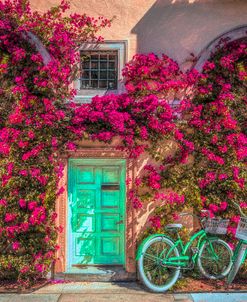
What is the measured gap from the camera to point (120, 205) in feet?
26.2

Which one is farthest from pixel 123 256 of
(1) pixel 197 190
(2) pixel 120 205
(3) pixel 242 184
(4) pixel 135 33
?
(4) pixel 135 33

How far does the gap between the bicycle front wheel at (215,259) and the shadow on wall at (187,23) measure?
3.53m

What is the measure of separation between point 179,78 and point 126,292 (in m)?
4.09

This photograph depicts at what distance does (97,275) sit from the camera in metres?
7.62

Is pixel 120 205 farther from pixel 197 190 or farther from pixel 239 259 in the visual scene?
pixel 239 259

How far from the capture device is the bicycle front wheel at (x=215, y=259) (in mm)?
7203

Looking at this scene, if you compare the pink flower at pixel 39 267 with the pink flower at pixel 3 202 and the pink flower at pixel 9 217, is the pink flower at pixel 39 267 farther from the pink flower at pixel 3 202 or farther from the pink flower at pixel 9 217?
the pink flower at pixel 3 202

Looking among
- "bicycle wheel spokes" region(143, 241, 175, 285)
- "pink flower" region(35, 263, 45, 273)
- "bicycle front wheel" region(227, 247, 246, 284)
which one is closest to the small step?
"pink flower" region(35, 263, 45, 273)

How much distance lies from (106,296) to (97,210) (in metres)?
1.76

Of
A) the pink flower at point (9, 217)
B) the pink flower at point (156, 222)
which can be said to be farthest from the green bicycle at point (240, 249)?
the pink flower at point (9, 217)

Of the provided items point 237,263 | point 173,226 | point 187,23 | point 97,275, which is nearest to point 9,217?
point 97,275

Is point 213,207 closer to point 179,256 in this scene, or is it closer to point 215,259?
point 215,259

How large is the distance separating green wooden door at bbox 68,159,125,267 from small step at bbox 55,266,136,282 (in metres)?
0.20

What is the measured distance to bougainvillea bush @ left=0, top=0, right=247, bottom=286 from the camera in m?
7.44
